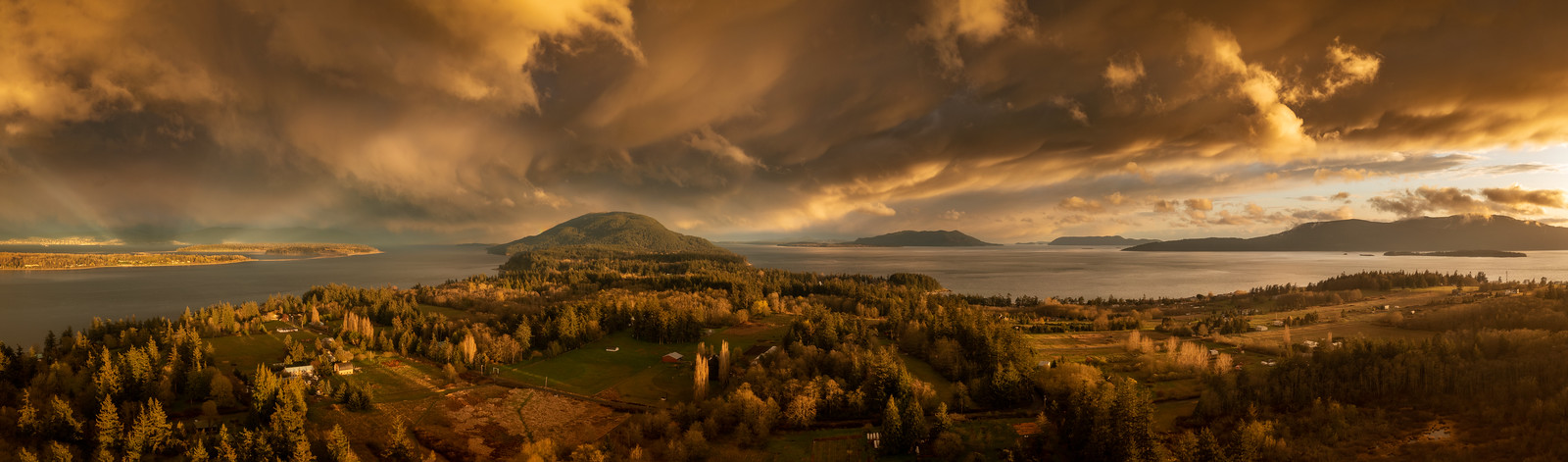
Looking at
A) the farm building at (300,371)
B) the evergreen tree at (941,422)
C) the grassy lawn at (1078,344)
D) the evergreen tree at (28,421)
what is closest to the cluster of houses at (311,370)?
the farm building at (300,371)

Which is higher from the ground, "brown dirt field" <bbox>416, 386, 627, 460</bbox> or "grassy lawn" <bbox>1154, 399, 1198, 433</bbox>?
"grassy lawn" <bbox>1154, 399, 1198, 433</bbox>

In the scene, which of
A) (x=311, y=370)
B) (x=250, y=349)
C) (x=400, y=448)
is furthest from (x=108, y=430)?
(x=250, y=349)

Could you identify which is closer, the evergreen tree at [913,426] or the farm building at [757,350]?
the evergreen tree at [913,426]

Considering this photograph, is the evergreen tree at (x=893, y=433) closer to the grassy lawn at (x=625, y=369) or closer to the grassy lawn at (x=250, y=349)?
the grassy lawn at (x=625, y=369)

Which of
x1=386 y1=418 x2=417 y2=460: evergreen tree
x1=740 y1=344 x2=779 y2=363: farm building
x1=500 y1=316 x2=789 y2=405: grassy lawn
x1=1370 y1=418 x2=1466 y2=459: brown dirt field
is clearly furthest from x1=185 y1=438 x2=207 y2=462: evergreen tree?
x1=1370 y1=418 x2=1466 y2=459: brown dirt field

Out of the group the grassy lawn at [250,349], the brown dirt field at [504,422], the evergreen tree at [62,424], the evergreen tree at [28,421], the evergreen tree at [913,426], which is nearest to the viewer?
the evergreen tree at [28,421]

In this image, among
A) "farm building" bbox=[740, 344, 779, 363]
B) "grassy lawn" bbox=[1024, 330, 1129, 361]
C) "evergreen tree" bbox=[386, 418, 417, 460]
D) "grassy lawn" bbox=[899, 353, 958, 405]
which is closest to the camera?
"evergreen tree" bbox=[386, 418, 417, 460]

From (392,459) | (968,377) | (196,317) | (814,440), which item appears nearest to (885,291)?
(968,377)

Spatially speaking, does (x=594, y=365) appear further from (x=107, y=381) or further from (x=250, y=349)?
(x=250, y=349)

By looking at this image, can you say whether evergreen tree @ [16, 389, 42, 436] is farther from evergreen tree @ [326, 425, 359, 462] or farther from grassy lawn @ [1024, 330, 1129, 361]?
grassy lawn @ [1024, 330, 1129, 361]
